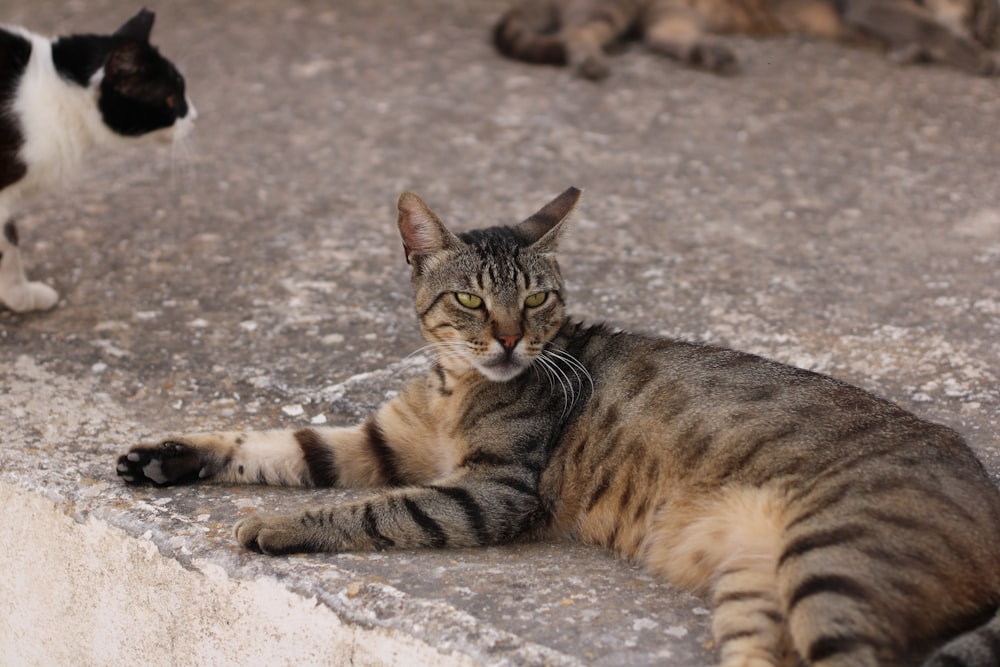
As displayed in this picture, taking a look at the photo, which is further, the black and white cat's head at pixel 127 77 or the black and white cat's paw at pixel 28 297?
the black and white cat's head at pixel 127 77

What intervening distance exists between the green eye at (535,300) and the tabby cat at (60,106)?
2.32m

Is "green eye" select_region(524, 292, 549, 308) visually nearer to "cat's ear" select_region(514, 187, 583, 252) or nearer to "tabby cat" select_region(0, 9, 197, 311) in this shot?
"cat's ear" select_region(514, 187, 583, 252)

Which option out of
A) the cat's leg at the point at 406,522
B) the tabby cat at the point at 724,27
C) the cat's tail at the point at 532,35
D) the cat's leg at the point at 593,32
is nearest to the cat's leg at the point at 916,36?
the tabby cat at the point at 724,27

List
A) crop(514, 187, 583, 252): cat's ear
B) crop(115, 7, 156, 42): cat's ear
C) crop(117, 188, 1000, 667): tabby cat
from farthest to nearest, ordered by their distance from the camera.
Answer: crop(115, 7, 156, 42): cat's ear → crop(514, 187, 583, 252): cat's ear → crop(117, 188, 1000, 667): tabby cat

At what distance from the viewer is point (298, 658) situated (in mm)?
2947

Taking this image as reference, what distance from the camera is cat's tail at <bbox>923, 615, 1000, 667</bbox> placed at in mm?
Result: 2363

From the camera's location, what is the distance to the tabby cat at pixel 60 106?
15.0 ft

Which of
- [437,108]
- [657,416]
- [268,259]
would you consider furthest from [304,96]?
[657,416]

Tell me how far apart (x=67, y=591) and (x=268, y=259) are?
2079 mm

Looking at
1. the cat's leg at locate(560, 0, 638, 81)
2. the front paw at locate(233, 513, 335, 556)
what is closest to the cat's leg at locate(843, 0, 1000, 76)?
the cat's leg at locate(560, 0, 638, 81)

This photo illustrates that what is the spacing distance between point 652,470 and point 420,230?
1.03 metres

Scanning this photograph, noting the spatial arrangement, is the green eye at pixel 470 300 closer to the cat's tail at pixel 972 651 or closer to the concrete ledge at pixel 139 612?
the concrete ledge at pixel 139 612

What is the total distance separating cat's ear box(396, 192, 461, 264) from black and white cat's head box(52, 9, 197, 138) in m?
1.92

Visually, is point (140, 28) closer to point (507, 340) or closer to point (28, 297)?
point (28, 297)
